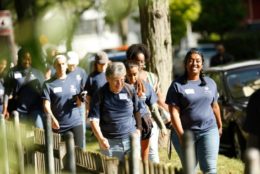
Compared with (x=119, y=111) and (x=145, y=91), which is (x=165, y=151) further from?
(x=119, y=111)

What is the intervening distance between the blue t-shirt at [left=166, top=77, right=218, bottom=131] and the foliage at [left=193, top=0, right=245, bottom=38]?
4339 centimetres

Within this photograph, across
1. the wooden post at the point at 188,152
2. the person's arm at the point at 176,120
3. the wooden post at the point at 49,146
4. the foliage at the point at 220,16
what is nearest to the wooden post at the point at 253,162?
the wooden post at the point at 188,152

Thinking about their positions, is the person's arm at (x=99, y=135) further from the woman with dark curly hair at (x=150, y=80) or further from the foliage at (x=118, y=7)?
the foliage at (x=118, y=7)

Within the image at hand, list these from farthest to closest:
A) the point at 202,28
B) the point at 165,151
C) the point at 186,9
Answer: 1. the point at 202,28
2. the point at 186,9
3. the point at 165,151

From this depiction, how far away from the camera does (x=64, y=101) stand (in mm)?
8914

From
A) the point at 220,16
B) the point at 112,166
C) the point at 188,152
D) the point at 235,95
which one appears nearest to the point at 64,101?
the point at 235,95

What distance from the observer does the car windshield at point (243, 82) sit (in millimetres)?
11445

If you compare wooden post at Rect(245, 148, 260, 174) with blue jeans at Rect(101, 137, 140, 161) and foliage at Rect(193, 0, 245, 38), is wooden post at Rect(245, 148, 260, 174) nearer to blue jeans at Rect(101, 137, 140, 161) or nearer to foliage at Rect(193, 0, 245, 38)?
blue jeans at Rect(101, 137, 140, 161)

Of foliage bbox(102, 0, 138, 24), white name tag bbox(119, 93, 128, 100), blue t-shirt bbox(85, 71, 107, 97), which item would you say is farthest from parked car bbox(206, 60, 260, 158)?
foliage bbox(102, 0, 138, 24)

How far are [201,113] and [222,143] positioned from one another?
15.6ft

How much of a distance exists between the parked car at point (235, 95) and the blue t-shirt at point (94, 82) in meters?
2.18

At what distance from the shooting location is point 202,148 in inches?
269

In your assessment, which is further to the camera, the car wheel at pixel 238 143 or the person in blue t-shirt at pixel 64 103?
the car wheel at pixel 238 143

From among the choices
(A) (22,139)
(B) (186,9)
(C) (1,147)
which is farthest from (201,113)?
(B) (186,9)
